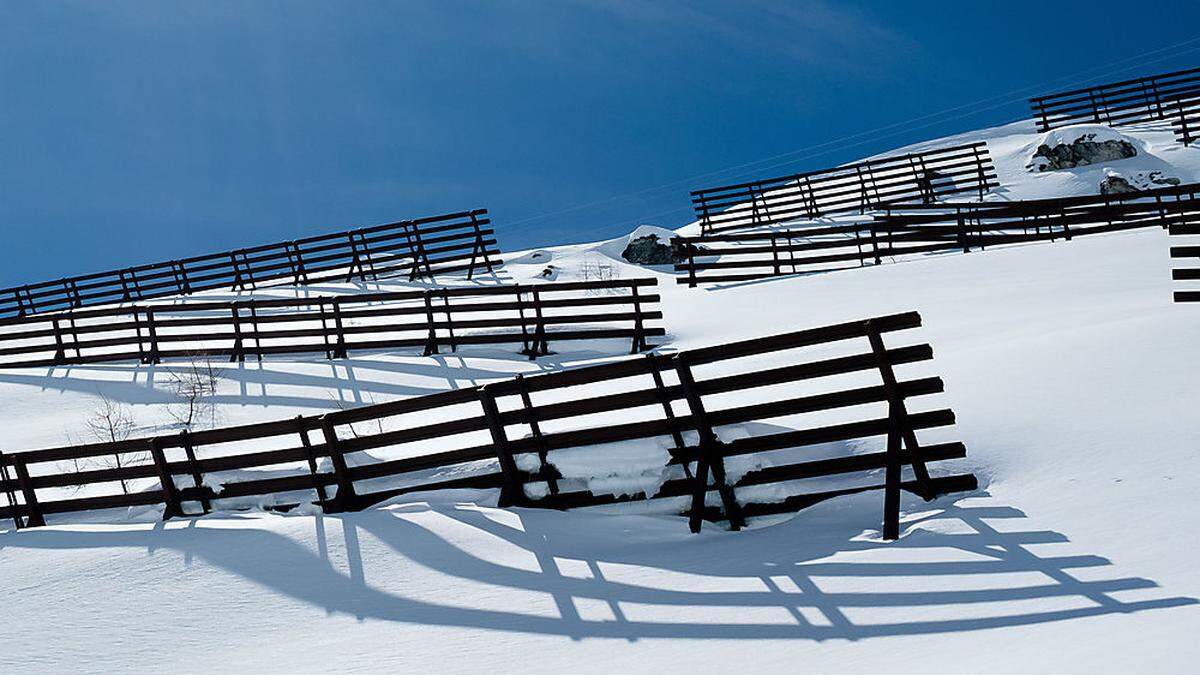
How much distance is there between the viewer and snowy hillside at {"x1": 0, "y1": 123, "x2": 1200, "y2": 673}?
592 centimetres

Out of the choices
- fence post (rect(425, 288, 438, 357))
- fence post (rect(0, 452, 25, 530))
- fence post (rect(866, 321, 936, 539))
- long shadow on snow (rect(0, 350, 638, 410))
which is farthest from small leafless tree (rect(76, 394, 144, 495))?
fence post (rect(866, 321, 936, 539))

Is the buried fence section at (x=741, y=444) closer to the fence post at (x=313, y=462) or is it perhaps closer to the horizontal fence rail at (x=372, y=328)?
the fence post at (x=313, y=462)

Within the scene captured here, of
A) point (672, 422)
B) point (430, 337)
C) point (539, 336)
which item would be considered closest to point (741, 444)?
point (672, 422)

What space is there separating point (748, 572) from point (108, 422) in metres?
15.3

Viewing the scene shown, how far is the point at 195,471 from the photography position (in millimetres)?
11180

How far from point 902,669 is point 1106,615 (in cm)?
141

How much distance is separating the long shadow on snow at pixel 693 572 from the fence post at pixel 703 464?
27cm

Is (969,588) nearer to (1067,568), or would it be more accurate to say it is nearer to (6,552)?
(1067,568)

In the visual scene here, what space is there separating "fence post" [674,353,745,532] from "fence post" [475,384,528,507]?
1.96 meters

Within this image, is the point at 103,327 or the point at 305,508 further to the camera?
the point at 103,327

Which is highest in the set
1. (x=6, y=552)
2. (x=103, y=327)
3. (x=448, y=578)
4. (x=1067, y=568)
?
(x=103, y=327)

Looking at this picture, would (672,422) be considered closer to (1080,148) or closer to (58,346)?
(58,346)

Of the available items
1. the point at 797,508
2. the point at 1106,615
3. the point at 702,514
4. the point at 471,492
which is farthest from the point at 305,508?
the point at 1106,615

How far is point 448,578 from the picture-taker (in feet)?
26.3
